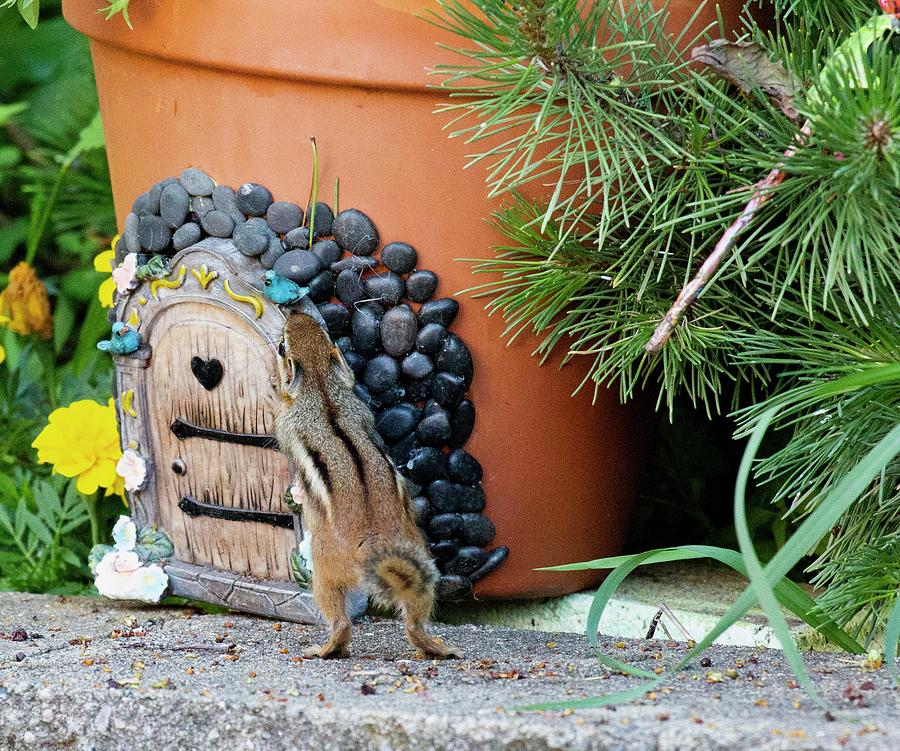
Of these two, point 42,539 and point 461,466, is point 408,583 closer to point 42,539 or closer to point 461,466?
point 461,466

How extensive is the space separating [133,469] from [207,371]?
11.5 inches

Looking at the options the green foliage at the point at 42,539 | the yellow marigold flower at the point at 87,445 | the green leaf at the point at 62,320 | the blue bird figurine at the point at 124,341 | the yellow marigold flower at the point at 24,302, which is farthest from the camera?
the green leaf at the point at 62,320

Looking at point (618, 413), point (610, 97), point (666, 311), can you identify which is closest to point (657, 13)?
point (610, 97)

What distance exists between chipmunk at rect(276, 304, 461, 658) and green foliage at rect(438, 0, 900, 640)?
317 millimetres

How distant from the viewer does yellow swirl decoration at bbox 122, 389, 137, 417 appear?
2236mm

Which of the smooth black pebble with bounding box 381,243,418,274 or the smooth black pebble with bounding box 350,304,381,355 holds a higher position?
the smooth black pebble with bounding box 381,243,418,274

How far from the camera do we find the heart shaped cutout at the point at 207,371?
6.93ft

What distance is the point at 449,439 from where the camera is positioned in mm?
2100

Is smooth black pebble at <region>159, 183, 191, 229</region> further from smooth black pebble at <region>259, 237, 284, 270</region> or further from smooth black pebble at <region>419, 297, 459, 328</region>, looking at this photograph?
smooth black pebble at <region>419, 297, 459, 328</region>

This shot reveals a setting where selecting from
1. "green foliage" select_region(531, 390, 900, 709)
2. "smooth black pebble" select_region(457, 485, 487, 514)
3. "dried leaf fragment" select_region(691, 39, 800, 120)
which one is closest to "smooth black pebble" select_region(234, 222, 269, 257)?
"smooth black pebble" select_region(457, 485, 487, 514)

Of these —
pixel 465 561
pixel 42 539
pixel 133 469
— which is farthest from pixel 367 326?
pixel 42 539

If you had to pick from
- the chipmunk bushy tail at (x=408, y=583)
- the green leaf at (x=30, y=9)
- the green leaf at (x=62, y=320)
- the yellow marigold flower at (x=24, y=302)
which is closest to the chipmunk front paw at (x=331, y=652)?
the chipmunk bushy tail at (x=408, y=583)

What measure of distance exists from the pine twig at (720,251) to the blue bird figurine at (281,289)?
62 cm

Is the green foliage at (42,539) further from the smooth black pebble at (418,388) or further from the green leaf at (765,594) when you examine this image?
the green leaf at (765,594)
